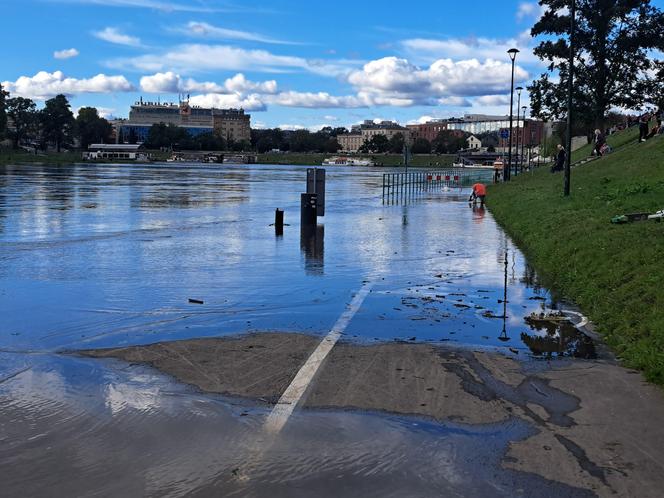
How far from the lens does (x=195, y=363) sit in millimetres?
7191

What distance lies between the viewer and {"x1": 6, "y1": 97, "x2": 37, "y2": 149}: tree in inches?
6358

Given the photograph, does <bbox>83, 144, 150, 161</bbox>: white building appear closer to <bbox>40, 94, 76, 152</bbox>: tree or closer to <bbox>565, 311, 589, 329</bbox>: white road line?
<bbox>40, 94, 76, 152</bbox>: tree

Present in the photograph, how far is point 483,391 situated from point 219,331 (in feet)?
11.4

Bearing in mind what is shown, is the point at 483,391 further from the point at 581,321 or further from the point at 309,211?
the point at 309,211

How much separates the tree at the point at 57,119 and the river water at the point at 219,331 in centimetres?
16313

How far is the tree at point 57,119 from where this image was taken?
171 meters

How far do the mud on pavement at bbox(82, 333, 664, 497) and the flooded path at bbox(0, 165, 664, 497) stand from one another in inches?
0.9

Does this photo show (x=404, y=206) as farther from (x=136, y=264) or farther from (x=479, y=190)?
(x=136, y=264)

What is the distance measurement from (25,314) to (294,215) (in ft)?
58.0

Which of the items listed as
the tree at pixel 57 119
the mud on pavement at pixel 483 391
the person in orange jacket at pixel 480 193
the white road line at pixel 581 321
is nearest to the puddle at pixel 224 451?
the mud on pavement at pixel 483 391

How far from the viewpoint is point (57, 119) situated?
6801 inches

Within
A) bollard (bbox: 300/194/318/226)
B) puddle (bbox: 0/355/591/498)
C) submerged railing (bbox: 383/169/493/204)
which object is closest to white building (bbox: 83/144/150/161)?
submerged railing (bbox: 383/169/493/204)

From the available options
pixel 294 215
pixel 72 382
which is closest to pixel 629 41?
pixel 294 215

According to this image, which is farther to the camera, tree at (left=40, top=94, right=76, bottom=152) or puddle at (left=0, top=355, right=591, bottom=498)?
tree at (left=40, top=94, right=76, bottom=152)
